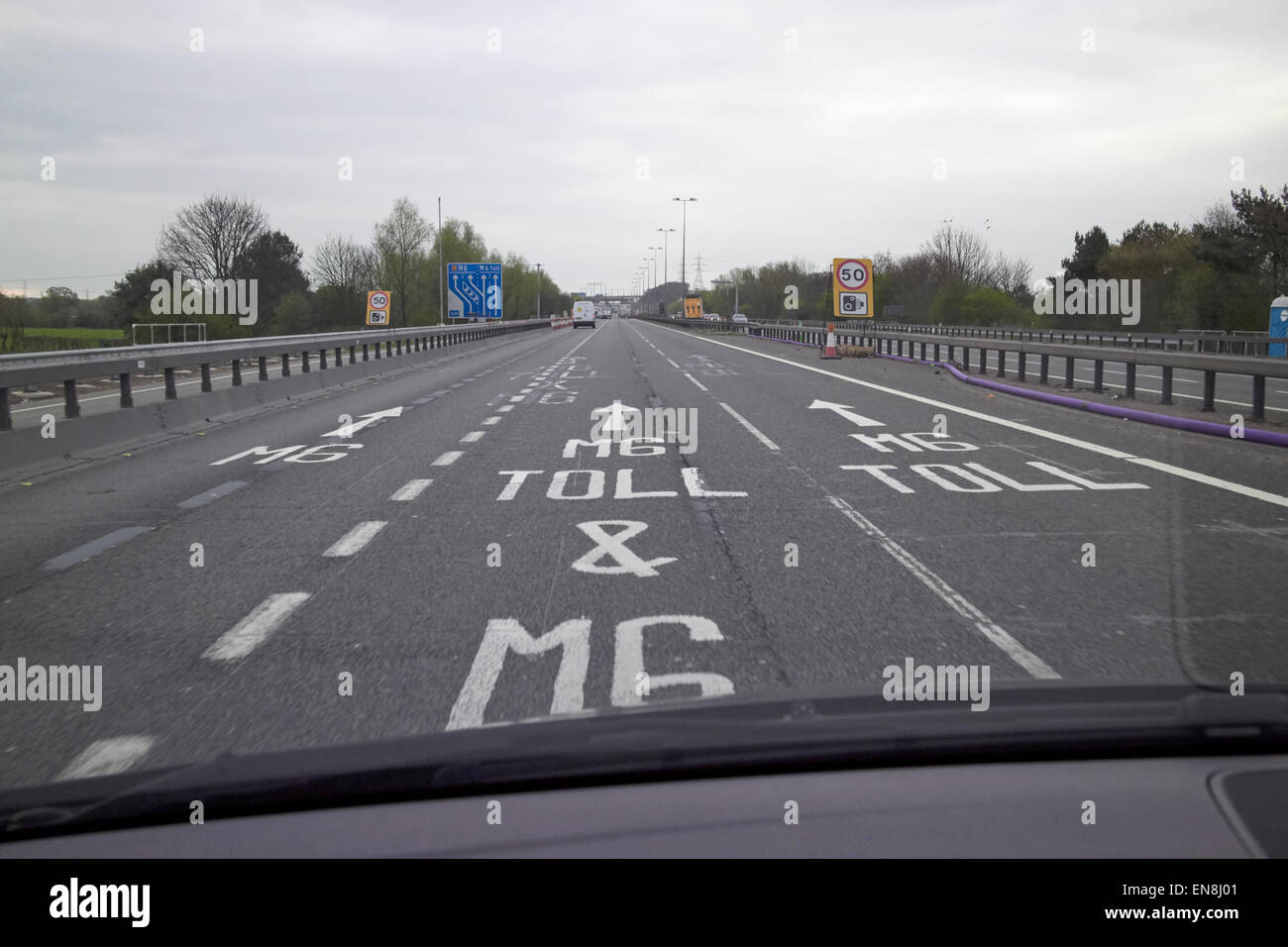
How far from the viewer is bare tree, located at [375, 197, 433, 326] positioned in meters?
108

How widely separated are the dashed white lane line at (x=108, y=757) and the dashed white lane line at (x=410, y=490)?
5818mm

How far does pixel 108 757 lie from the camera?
160 inches

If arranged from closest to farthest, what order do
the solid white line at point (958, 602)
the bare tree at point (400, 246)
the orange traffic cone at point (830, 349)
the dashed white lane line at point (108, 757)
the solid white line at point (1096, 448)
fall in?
the dashed white lane line at point (108, 757) → the solid white line at point (958, 602) → the solid white line at point (1096, 448) → the orange traffic cone at point (830, 349) → the bare tree at point (400, 246)

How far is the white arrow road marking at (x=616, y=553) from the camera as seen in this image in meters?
7.10

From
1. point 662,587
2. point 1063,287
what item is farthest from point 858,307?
point 1063,287

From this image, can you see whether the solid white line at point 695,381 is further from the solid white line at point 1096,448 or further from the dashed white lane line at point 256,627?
the dashed white lane line at point 256,627

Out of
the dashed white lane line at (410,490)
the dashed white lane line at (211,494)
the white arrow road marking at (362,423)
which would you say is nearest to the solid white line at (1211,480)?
the dashed white lane line at (410,490)

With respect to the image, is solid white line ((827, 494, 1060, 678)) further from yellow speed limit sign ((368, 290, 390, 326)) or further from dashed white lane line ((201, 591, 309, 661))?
yellow speed limit sign ((368, 290, 390, 326))

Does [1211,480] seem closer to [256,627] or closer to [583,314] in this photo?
[256,627]

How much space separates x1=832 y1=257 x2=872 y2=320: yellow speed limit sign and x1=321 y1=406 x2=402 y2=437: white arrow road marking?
22.1 m

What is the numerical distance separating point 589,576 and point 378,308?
159ft

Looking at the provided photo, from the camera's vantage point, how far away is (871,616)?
593cm
